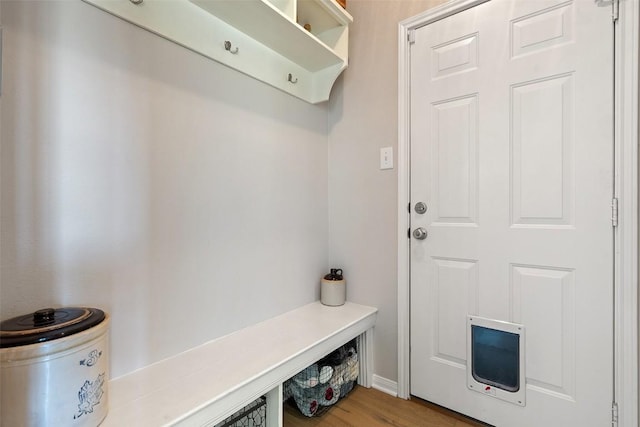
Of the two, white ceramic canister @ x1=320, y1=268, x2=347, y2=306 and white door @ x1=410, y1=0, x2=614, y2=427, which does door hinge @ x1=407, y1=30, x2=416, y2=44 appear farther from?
white ceramic canister @ x1=320, y1=268, x2=347, y2=306

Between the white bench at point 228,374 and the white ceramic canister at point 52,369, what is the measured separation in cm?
14

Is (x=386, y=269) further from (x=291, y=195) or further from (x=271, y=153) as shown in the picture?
(x=271, y=153)

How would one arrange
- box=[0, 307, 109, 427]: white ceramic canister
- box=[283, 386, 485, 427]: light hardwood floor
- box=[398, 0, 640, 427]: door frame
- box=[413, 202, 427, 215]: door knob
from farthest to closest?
box=[413, 202, 427, 215]: door knob, box=[283, 386, 485, 427]: light hardwood floor, box=[398, 0, 640, 427]: door frame, box=[0, 307, 109, 427]: white ceramic canister

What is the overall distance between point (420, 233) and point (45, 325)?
139cm

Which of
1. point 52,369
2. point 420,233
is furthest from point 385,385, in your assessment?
point 52,369

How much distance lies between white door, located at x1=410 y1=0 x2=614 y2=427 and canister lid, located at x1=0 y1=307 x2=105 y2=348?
4.34 ft

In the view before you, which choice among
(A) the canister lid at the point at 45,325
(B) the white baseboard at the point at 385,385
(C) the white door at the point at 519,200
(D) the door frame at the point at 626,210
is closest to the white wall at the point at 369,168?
(B) the white baseboard at the point at 385,385

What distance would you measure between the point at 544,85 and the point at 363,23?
99 cm

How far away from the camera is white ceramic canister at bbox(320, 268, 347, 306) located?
168 cm

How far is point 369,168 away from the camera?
5.53 ft

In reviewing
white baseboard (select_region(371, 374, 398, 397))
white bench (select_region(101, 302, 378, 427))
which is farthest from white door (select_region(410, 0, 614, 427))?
white bench (select_region(101, 302, 378, 427))

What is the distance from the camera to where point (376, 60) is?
5.42ft

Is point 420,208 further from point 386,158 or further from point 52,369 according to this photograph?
point 52,369

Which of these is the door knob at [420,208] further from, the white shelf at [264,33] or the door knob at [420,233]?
the white shelf at [264,33]
